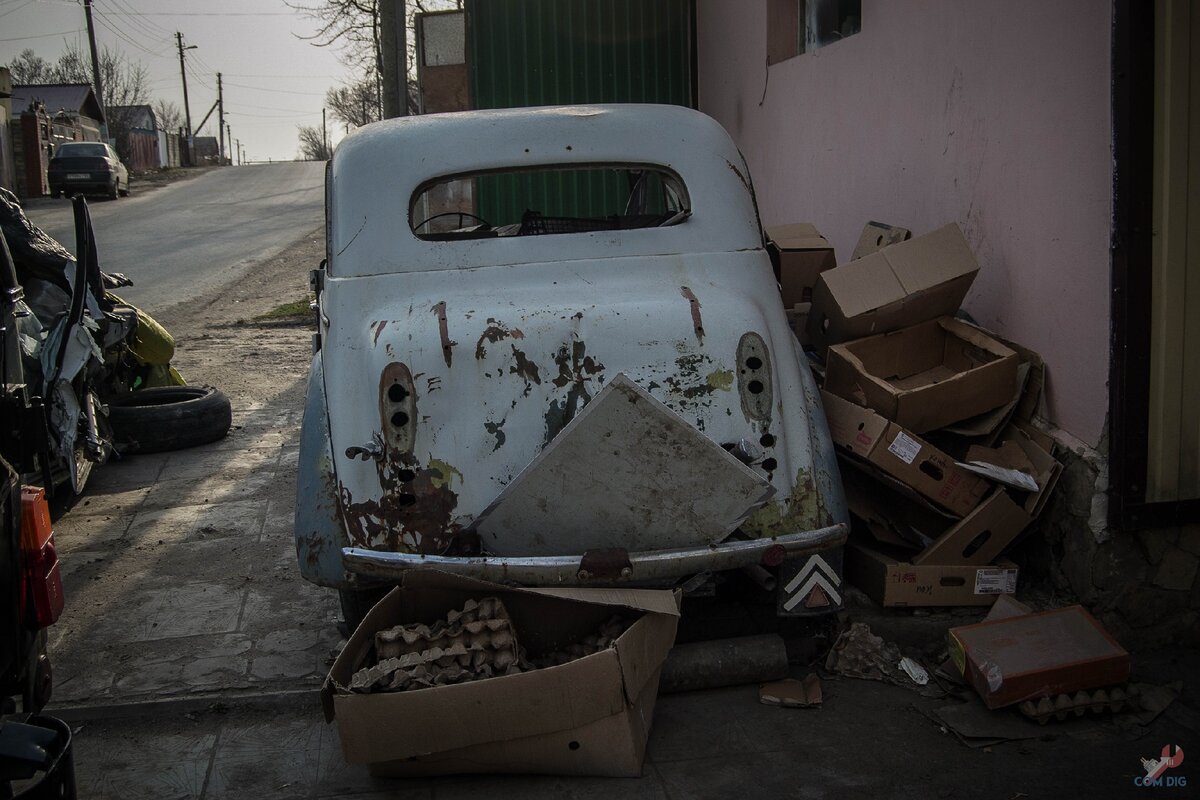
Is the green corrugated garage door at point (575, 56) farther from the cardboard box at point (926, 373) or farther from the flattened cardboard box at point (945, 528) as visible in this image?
the flattened cardboard box at point (945, 528)

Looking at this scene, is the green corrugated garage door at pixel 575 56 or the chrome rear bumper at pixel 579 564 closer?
the chrome rear bumper at pixel 579 564

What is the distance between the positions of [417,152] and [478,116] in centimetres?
33

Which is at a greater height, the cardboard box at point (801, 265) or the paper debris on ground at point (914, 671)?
the cardboard box at point (801, 265)

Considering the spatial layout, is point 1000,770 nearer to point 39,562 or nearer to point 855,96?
point 39,562

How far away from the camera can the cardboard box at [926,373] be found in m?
4.25

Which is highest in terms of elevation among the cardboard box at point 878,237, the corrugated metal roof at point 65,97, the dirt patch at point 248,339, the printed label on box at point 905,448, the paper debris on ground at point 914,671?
the corrugated metal roof at point 65,97

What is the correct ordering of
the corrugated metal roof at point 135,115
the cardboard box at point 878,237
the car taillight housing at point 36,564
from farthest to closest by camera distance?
the corrugated metal roof at point 135,115 < the cardboard box at point 878,237 < the car taillight housing at point 36,564

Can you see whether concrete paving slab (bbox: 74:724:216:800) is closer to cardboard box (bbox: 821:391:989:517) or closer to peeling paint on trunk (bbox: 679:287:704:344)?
peeling paint on trunk (bbox: 679:287:704:344)

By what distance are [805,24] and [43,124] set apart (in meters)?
33.6

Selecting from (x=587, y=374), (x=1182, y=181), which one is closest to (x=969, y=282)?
(x=1182, y=181)

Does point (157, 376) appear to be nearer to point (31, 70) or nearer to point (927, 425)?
point (927, 425)

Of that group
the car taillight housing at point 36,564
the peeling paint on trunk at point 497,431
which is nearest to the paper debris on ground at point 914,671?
the peeling paint on trunk at point 497,431

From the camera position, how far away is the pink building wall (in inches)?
159

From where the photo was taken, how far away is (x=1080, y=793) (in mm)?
3027
